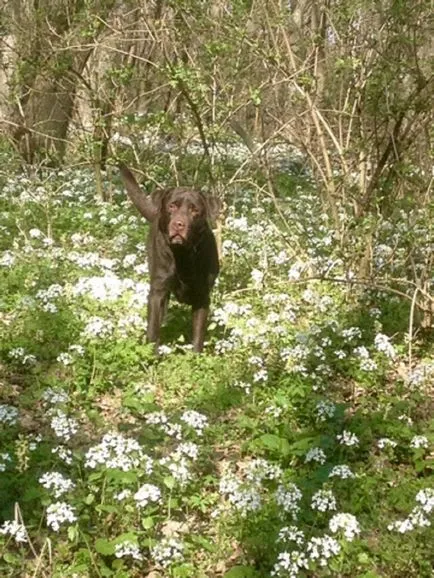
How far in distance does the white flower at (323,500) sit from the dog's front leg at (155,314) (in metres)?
3.02

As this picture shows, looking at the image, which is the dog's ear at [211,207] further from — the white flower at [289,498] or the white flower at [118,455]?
the white flower at [289,498]

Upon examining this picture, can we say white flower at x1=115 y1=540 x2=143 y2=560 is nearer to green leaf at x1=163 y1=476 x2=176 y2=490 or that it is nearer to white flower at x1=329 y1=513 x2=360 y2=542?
green leaf at x1=163 y1=476 x2=176 y2=490

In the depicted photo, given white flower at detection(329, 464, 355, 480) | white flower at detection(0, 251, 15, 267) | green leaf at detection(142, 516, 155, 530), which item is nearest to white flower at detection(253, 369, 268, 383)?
white flower at detection(329, 464, 355, 480)

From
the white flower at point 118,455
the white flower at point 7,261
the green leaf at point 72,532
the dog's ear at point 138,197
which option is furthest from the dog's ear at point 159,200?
the green leaf at point 72,532

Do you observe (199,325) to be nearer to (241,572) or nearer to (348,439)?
(348,439)

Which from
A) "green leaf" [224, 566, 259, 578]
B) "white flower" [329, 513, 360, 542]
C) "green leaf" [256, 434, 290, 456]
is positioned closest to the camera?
"white flower" [329, 513, 360, 542]

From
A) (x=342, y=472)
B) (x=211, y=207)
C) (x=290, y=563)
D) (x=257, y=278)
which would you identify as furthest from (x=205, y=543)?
(x=257, y=278)

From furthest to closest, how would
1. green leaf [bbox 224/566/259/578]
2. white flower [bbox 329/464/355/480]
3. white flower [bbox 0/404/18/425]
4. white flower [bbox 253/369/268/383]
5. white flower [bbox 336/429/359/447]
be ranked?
white flower [bbox 253/369/268/383] < white flower [bbox 336/429/359/447] < white flower [bbox 0/404/18/425] < white flower [bbox 329/464/355/480] < green leaf [bbox 224/566/259/578]

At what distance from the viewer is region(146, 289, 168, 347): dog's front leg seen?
682 centimetres

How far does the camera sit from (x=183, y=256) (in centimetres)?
680

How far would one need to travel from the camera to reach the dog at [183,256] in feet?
21.6

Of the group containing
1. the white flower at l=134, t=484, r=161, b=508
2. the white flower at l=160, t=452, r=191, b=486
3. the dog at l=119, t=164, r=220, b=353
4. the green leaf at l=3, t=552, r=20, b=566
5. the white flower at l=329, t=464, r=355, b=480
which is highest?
the dog at l=119, t=164, r=220, b=353

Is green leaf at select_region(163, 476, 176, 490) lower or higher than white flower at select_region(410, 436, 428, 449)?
lower

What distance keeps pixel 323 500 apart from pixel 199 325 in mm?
3151
